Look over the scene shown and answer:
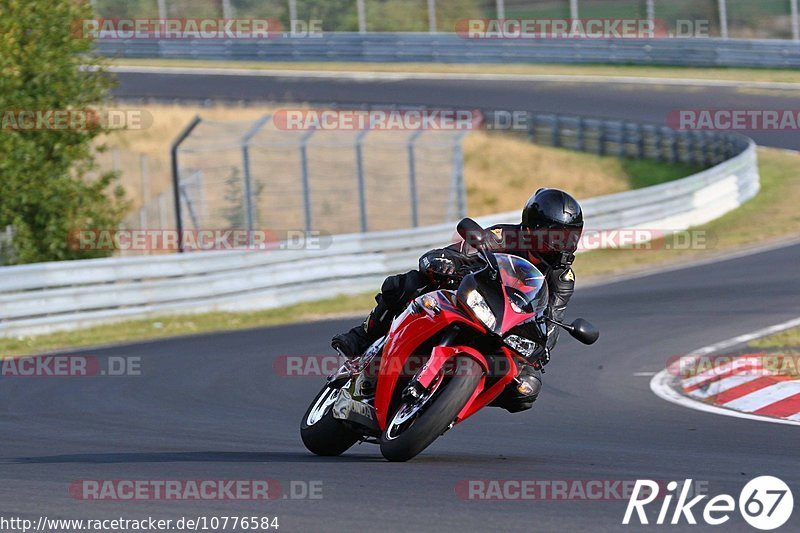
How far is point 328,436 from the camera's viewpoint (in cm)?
772

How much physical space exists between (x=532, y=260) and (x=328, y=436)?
5.41 ft

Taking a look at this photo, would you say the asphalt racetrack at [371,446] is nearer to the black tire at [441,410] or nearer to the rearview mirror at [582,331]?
the black tire at [441,410]

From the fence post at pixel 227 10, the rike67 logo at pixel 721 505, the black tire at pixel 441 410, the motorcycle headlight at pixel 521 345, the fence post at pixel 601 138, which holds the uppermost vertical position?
the fence post at pixel 227 10

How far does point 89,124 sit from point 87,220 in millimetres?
1512

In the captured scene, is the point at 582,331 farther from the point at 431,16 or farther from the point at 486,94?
the point at 431,16

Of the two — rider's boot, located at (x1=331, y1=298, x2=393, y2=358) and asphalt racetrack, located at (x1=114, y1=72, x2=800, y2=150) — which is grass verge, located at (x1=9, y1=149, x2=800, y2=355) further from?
rider's boot, located at (x1=331, y1=298, x2=393, y2=358)

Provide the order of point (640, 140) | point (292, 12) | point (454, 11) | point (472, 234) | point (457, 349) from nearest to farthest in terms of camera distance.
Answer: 1. point (457, 349)
2. point (472, 234)
3. point (640, 140)
4. point (454, 11)
5. point (292, 12)

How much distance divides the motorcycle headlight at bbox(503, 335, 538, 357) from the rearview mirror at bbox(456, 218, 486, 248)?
0.54 meters

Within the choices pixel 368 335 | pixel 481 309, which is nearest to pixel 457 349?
pixel 481 309

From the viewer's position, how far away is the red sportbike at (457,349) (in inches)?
261

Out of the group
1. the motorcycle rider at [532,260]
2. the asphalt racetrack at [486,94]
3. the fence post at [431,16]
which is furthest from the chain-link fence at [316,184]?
the fence post at [431,16]

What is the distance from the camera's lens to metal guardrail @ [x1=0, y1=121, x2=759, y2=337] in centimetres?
1622

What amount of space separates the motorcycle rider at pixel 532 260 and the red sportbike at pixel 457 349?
14cm

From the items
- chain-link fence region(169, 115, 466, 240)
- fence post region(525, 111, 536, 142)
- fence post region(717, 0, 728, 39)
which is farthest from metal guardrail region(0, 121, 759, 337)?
fence post region(717, 0, 728, 39)
